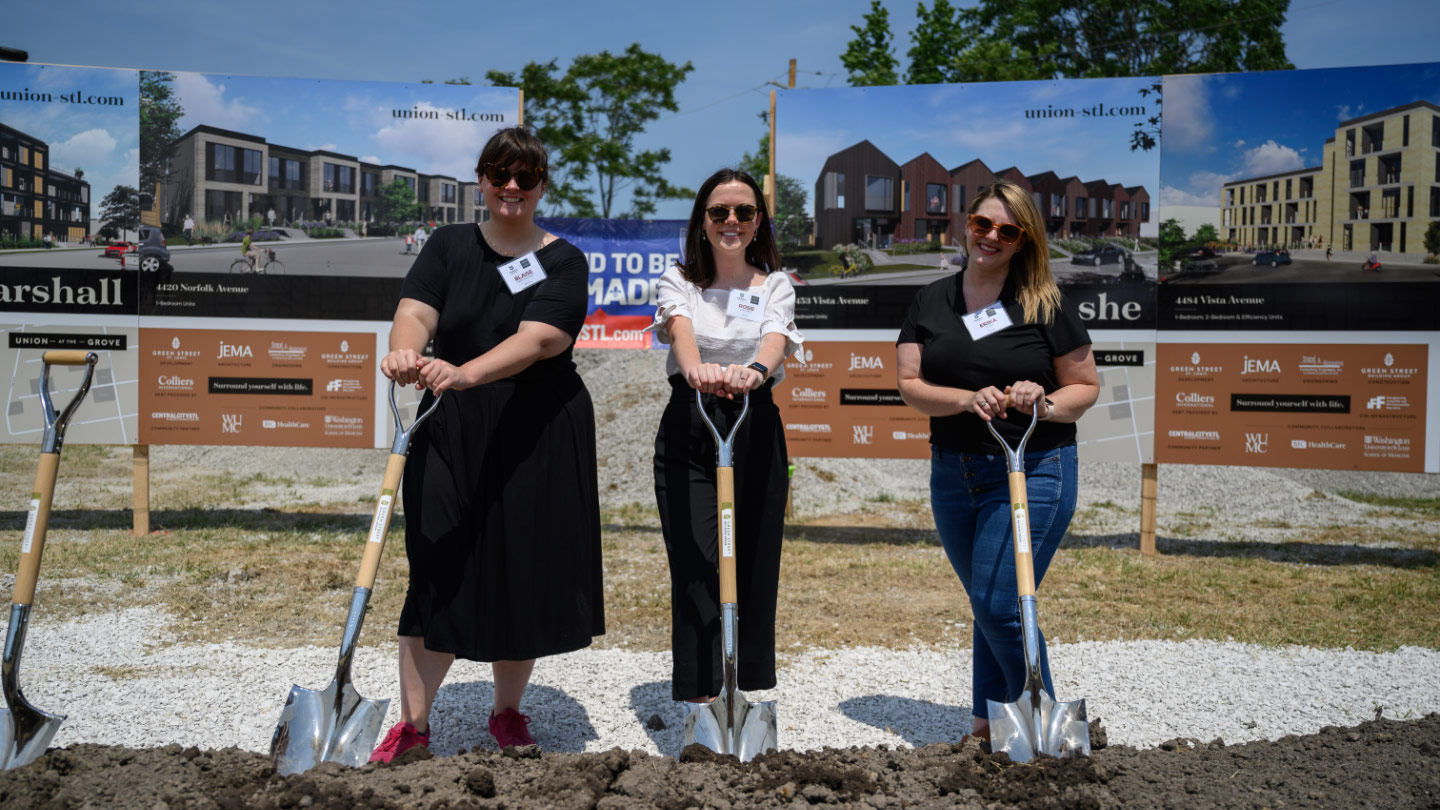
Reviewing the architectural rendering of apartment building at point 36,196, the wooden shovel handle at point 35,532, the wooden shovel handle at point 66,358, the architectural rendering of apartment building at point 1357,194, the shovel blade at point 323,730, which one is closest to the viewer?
the shovel blade at point 323,730

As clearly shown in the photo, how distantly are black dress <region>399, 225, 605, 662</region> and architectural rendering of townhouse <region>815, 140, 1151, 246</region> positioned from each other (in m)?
4.56

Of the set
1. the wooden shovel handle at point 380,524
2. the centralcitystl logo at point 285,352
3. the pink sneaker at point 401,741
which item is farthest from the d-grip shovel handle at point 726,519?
the centralcitystl logo at point 285,352

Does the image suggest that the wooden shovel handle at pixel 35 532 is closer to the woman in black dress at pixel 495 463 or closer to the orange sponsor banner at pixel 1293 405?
the woman in black dress at pixel 495 463

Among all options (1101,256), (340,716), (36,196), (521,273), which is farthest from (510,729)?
(36,196)

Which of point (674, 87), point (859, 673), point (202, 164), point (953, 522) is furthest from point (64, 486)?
point (674, 87)

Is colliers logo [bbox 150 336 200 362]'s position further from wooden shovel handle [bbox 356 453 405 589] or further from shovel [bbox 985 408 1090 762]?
shovel [bbox 985 408 1090 762]

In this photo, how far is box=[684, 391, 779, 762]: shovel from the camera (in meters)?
3.11

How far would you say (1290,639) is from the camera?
529cm

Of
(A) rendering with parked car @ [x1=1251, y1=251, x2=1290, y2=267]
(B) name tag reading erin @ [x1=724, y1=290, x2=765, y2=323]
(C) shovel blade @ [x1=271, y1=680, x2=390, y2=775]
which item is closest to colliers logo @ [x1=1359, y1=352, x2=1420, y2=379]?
(A) rendering with parked car @ [x1=1251, y1=251, x2=1290, y2=267]

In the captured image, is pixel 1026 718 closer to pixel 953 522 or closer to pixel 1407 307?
pixel 953 522

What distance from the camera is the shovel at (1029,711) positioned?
2977 mm

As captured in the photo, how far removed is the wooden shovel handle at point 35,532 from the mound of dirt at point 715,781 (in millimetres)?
537

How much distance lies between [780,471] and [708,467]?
0.86ft

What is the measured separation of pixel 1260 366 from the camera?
23.5ft
